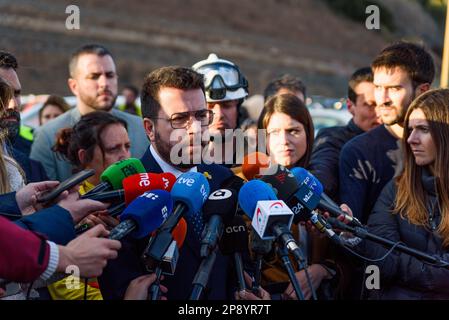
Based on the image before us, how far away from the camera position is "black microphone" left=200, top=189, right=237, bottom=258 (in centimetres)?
276

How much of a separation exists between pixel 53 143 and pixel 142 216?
10.9ft

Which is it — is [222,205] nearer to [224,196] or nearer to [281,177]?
[224,196]

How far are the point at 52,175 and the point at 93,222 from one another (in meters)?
2.74

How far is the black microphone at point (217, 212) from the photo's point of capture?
2.76 metres

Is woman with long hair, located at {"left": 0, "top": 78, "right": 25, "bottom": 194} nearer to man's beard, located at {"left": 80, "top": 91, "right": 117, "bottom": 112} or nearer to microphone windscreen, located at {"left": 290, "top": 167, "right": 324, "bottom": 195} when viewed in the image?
microphone windscreen, located at {"left": 290, "top": 167, "right": 324, "bottom": 195}

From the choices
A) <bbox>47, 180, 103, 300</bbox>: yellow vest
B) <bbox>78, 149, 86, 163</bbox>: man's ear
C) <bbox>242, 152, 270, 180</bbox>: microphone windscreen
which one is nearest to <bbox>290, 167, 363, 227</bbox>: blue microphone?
<bbox>242, 152, 270, 180</bbox>: microphone windscreen

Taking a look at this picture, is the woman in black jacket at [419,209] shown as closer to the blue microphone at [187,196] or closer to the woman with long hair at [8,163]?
the blue microphone at [187,196]

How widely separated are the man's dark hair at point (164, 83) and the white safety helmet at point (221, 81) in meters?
1.67

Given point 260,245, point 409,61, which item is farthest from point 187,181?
point 409,61

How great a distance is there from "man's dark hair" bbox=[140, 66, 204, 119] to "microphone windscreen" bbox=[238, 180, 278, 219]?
2.83 ft

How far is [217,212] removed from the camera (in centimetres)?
288

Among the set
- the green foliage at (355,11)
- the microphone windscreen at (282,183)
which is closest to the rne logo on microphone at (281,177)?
the microphone windscreen at (282,183)

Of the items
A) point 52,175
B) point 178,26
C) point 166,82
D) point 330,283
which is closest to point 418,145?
point 330,283
